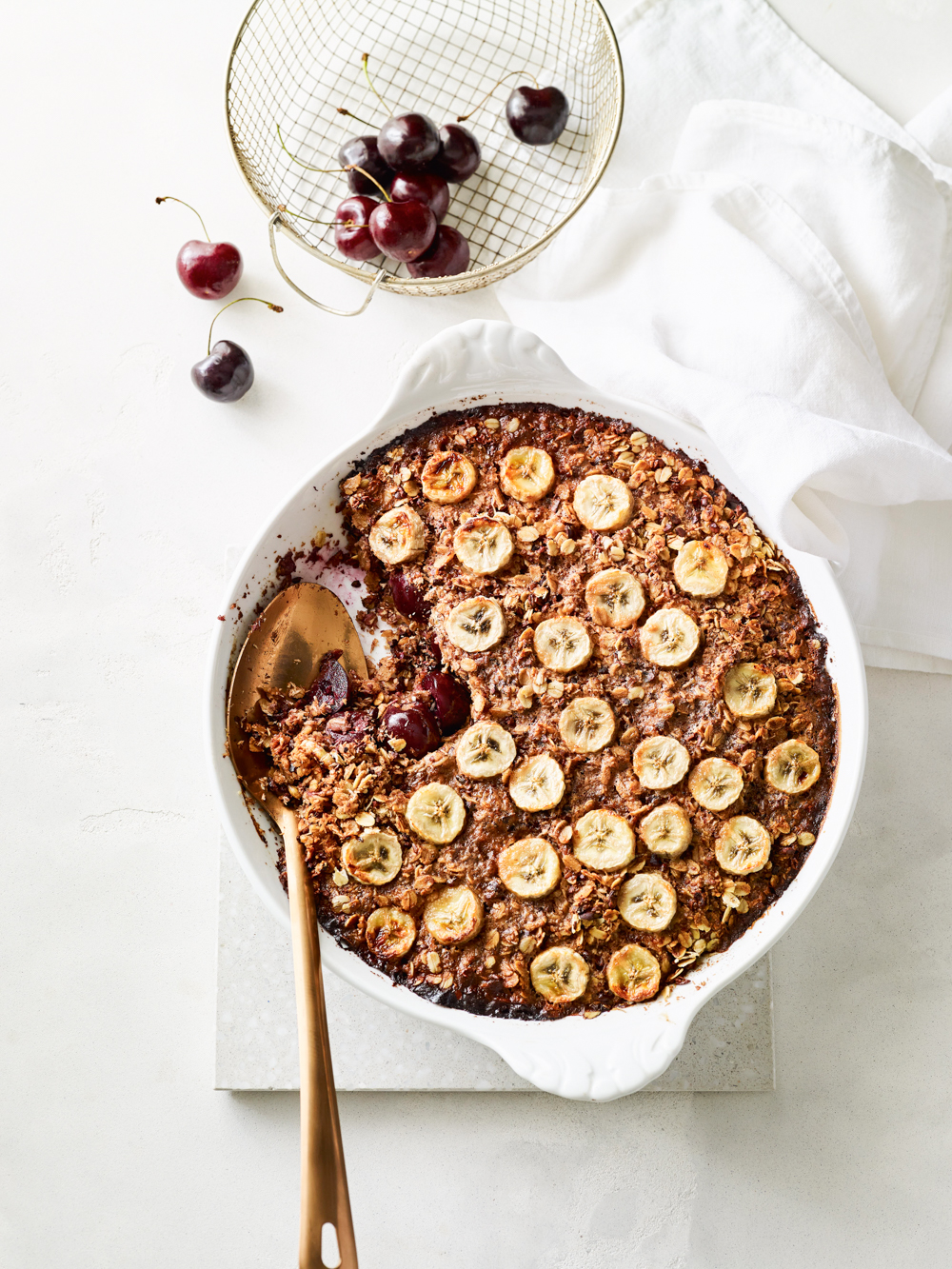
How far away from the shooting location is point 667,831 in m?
2.37

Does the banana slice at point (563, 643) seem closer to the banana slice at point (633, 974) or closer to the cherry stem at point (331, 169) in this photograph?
the banana slice at point (633, 974)

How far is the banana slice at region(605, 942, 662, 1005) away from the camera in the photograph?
2340 millimetres

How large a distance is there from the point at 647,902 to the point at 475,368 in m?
1.40

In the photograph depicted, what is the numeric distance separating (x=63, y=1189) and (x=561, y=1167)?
4.77 ft

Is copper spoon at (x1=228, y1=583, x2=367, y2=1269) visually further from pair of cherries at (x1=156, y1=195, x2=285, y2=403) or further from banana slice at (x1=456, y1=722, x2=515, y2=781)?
pair of cherries at (x1=156, y1=195, x2=285, y2=403)

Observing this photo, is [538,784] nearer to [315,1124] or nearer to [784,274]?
[315,1124]

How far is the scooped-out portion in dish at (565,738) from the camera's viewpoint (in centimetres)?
237

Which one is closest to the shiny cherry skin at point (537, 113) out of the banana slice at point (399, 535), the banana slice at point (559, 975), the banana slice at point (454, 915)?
the banana slice at point (399, 535)

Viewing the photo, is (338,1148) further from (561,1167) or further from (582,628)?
(582,628)

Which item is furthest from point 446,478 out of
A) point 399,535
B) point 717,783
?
point 717,783

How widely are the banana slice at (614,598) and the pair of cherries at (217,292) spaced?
1218 mm

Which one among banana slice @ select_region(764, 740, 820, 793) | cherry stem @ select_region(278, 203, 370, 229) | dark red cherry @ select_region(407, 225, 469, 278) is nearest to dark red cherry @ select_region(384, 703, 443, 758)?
banana slice @ select_region(764, 740, 820, 793)

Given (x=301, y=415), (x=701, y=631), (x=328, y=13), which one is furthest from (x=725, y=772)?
(x=328, y=13)

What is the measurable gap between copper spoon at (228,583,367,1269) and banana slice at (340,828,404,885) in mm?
122
